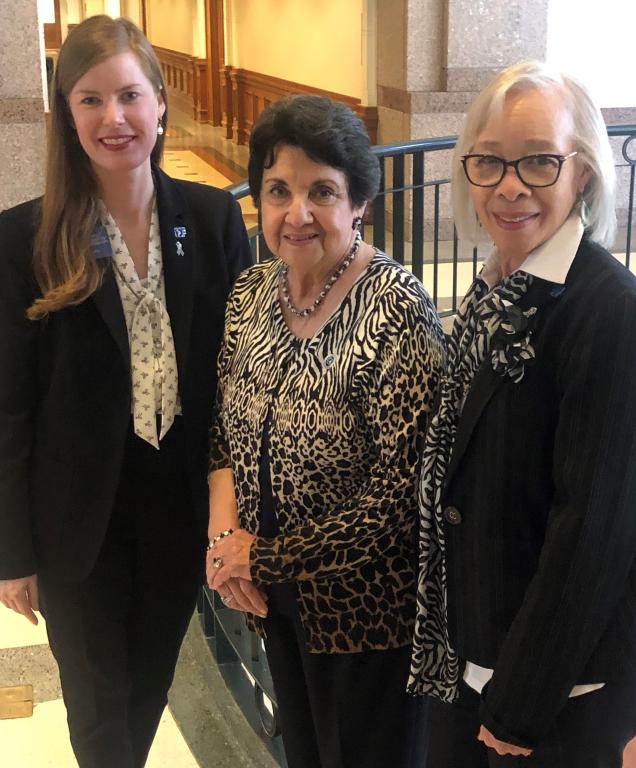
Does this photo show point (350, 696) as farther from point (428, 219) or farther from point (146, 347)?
point (428, 219)

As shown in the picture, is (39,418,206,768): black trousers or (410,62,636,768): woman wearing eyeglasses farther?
(39,418,206,768): black trousers

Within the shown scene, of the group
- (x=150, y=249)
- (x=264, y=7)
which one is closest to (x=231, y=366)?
(x=150, y=249)

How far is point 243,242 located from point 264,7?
12.6 metres

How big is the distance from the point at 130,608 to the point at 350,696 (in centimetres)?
69

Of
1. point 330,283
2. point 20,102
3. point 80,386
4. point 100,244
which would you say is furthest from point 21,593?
point 20,102

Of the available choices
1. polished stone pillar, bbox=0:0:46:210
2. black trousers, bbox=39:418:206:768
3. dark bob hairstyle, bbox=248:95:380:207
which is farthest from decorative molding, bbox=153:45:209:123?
dark bob hairstyle, bbox=248:95:380:207

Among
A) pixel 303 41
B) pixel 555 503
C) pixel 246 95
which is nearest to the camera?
pixel 555 503

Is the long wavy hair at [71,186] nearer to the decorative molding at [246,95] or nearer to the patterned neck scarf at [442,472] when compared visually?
the patterned neck scarf at [442,472]

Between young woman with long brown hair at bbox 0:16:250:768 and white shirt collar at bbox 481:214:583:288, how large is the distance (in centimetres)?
88

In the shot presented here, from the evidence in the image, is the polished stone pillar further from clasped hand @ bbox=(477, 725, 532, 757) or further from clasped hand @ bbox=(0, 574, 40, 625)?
clasped hand @ bbox=(477, 725, 532, 757)

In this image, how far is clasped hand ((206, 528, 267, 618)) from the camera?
1.91 metres

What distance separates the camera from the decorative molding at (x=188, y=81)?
693 inches

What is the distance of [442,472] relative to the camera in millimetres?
1649

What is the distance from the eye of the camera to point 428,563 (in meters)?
1.73
